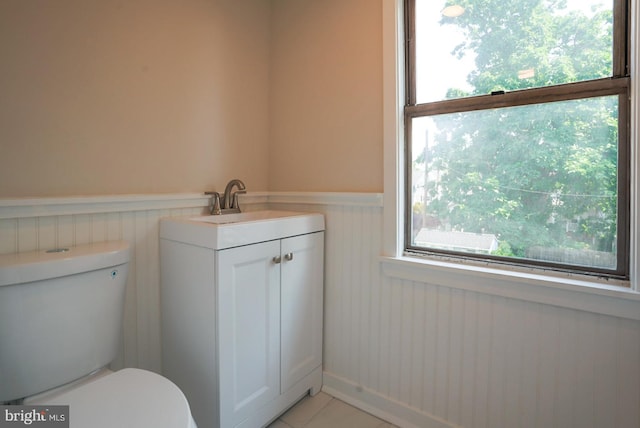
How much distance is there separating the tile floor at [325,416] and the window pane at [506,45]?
1.47 meters

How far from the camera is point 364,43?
5.05 ft

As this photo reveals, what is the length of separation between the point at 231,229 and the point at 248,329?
0.42 meters

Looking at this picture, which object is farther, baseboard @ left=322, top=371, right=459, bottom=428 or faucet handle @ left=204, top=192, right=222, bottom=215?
faucet handle @ left=204, top=192, right=222, bottom=215

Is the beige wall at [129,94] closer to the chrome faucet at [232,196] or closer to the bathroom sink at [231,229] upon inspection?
the chrome faucet at [232,196]

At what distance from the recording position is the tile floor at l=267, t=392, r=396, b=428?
4.79 feet

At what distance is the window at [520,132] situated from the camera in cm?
108

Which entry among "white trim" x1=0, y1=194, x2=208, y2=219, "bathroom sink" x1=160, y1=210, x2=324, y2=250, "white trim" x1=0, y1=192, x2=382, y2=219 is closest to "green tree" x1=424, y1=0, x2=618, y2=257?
"white trim" x1=0, y1=192, x2=382, y2=219

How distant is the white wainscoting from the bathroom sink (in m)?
0.11

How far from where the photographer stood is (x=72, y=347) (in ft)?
3.32

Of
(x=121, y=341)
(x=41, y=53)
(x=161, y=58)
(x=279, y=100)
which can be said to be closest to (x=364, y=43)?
(x=279, y=100)

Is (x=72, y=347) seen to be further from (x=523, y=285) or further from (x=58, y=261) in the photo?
(x=523, y=285)

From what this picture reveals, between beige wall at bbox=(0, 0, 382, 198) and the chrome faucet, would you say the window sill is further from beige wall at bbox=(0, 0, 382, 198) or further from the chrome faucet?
the chrome faucet

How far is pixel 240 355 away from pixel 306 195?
84cm

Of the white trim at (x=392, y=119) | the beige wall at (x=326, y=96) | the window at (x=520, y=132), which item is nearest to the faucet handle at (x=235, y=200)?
the beige wall at (x=326, y=96)
